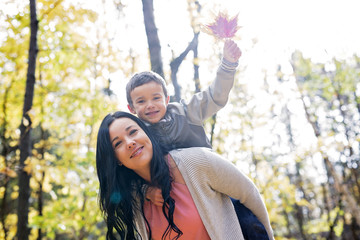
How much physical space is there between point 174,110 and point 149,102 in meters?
0.19

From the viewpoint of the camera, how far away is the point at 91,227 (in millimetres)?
5070

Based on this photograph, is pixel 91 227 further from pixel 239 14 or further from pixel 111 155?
pixel 239 14

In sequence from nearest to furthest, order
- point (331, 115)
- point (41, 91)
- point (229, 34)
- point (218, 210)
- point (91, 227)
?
point (218, 210) → point (229, 34) → point (41, 91) → point (91, 227) → point (331, 115)

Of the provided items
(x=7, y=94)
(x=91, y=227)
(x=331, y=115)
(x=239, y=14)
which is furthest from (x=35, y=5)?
(x=331, y=115)

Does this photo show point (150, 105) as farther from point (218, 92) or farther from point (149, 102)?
point (218, 92)

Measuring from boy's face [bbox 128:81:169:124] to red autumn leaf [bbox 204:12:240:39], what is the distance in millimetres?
452

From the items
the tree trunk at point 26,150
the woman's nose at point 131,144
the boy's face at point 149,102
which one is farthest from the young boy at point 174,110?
the tree trunk at point 26,150

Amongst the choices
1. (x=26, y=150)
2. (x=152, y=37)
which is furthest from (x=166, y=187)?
(x=26, y=150)

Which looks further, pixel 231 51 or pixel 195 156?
pixel 231 51

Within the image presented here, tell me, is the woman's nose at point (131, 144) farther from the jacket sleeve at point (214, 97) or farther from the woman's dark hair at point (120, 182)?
the jacket sleeve at point (214, 97)

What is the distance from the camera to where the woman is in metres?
1.43

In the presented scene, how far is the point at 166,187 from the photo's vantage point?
57.5 inches

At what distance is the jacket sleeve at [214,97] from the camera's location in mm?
1684

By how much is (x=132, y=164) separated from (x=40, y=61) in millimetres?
4400
